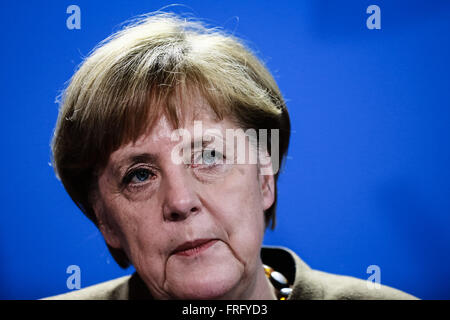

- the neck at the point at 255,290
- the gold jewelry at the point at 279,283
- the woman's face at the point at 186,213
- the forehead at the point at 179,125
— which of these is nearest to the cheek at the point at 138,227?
the woman's face at the point at 186,213

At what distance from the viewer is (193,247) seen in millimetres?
1153

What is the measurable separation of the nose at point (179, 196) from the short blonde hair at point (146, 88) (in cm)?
13

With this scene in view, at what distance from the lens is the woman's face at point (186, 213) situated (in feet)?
3.77

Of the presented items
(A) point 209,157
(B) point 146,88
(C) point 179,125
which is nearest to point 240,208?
(A) point 209,157

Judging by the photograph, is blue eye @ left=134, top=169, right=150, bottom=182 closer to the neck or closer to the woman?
the woman

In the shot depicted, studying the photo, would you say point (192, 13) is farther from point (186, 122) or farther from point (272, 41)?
point (186, 122)

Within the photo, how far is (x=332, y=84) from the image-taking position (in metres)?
1.64

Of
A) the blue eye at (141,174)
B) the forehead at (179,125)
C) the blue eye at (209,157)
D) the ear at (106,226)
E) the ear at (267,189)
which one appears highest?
the forehead at (179,125)

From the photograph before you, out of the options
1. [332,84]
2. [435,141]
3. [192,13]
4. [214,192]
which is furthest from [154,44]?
[435,141]

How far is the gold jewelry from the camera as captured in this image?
154 centimetres

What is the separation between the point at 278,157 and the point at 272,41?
15.3 inches

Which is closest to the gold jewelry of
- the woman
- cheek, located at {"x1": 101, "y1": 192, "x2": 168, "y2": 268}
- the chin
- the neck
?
the neck

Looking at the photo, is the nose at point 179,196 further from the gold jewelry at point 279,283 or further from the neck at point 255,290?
the gold jewelry at point 279,283
